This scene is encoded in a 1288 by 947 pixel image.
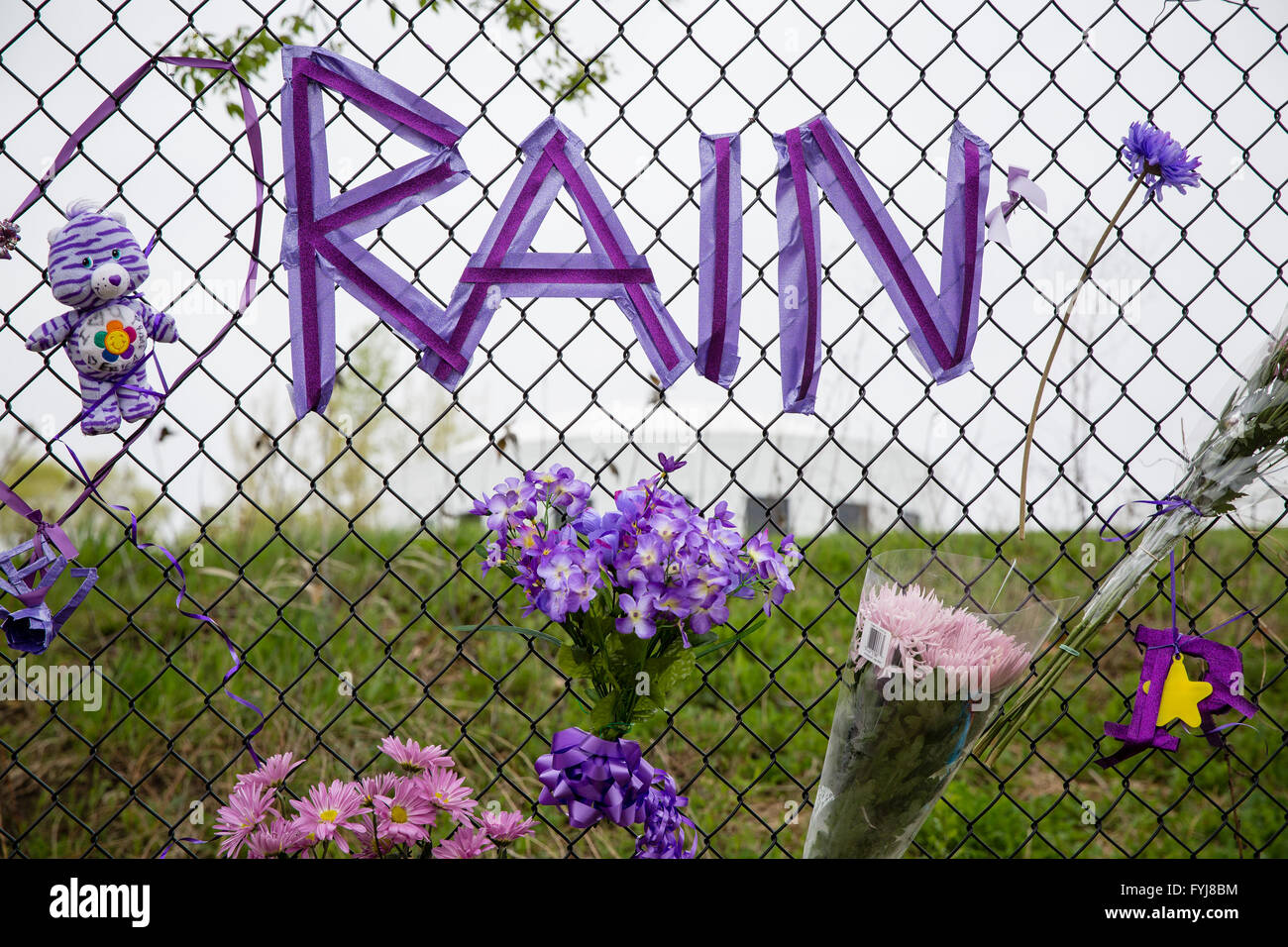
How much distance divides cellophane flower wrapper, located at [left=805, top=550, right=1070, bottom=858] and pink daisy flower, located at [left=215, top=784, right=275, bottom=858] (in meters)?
0.78

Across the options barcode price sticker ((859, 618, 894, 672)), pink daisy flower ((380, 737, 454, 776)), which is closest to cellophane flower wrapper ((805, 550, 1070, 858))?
barcode price sticker ((859, 618, 894, 672))

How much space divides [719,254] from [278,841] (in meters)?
1.06

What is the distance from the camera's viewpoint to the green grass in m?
2.14

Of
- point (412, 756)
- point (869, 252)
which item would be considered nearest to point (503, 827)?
point (412, 756)

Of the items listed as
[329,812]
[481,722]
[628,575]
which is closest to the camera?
[628,575]

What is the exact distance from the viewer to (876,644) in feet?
4.29

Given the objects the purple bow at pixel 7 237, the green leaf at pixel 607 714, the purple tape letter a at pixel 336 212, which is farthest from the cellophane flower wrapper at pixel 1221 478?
the purple bow at pixel 7 237

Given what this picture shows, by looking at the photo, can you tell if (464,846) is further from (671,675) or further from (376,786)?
(671,675)

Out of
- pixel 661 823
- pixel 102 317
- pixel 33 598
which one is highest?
pixel 102 317

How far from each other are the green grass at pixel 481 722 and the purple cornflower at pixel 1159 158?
0.85m

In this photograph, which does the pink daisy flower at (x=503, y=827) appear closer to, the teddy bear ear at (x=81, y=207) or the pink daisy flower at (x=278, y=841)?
the pink daisy flower at (x=278, y=841)

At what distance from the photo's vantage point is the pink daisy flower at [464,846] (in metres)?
1.28
